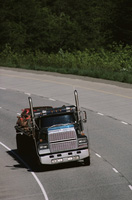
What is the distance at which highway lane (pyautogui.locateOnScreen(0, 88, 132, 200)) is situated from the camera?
52.9 feet

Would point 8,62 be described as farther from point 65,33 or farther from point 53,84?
point 65,33

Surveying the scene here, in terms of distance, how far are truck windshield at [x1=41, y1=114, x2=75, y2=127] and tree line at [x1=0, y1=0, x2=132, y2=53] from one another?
214 feet

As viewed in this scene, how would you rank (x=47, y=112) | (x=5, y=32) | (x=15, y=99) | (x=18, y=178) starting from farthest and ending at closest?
(x=5, y=32) → (x=15, y=99) → (x=47, y=112) → (x=18, y=178)

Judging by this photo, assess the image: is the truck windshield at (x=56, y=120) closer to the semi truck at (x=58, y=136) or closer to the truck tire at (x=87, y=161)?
the semi truck at (x=58, y=136)

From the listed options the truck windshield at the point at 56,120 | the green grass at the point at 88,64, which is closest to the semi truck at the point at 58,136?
the truck windshield at the point at 56,120

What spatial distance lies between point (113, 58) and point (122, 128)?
88.7 ft

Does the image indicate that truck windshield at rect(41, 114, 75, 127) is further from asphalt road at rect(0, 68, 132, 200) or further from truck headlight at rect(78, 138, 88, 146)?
asphalt road at rect(0, 68, 132, 200)

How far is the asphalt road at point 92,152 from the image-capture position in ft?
53.9

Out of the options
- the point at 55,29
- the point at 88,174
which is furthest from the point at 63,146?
the point at 55,29

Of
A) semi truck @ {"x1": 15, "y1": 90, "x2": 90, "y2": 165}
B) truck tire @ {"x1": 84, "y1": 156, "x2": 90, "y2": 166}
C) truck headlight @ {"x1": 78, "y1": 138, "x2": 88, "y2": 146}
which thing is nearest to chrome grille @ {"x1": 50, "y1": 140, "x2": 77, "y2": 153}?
semi truck @ {"x1": 15, "y1": 90, "x2": 90, "y2": 165}

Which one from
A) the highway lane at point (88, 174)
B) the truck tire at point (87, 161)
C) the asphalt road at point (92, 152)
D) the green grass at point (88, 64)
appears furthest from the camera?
the green grass at point (88, 64)

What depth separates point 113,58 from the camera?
52.9 m

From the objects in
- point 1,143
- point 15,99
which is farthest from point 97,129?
point 15,99

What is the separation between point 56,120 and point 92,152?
10.6 feet
